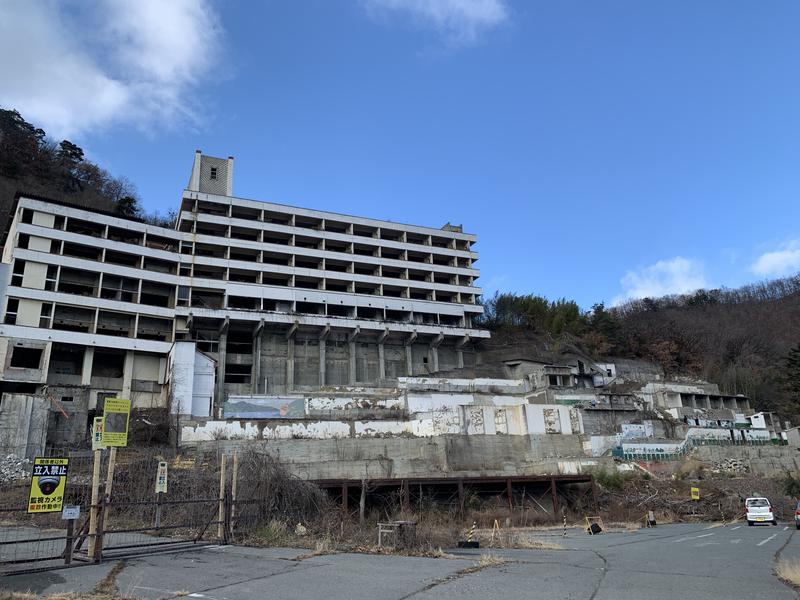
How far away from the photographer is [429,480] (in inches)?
1259

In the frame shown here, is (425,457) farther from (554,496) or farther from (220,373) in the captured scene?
(220,373)

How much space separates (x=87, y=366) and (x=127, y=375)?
325 cm

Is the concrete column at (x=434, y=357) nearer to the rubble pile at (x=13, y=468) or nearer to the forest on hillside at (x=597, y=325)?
the forest on hillside at (x=597, y=325)

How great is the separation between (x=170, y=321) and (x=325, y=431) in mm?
24005

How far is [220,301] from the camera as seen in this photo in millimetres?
58750

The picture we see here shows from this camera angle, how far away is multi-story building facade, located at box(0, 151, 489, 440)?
4838 cm

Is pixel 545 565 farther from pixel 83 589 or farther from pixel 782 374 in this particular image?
pixel 782 374

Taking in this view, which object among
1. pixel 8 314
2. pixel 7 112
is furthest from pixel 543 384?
pixel 7 112

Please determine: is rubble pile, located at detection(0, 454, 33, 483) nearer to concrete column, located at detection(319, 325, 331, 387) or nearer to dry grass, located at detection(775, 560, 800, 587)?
concrete column, located at detection(319, 325, 331, 387)

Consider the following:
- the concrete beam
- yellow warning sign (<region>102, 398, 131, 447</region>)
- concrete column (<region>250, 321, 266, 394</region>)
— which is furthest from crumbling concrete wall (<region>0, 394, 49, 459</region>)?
yellow warning sign (<region>102, 398, 131, 447</region>)

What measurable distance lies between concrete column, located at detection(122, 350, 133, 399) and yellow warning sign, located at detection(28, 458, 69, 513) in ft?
139

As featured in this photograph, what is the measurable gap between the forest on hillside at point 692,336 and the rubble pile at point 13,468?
180 feet

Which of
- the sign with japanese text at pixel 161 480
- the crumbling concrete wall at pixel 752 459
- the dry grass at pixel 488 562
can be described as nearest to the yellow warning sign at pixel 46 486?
the sign with japanese text at pixel 161 480

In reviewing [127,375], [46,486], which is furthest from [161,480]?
[127,375]
